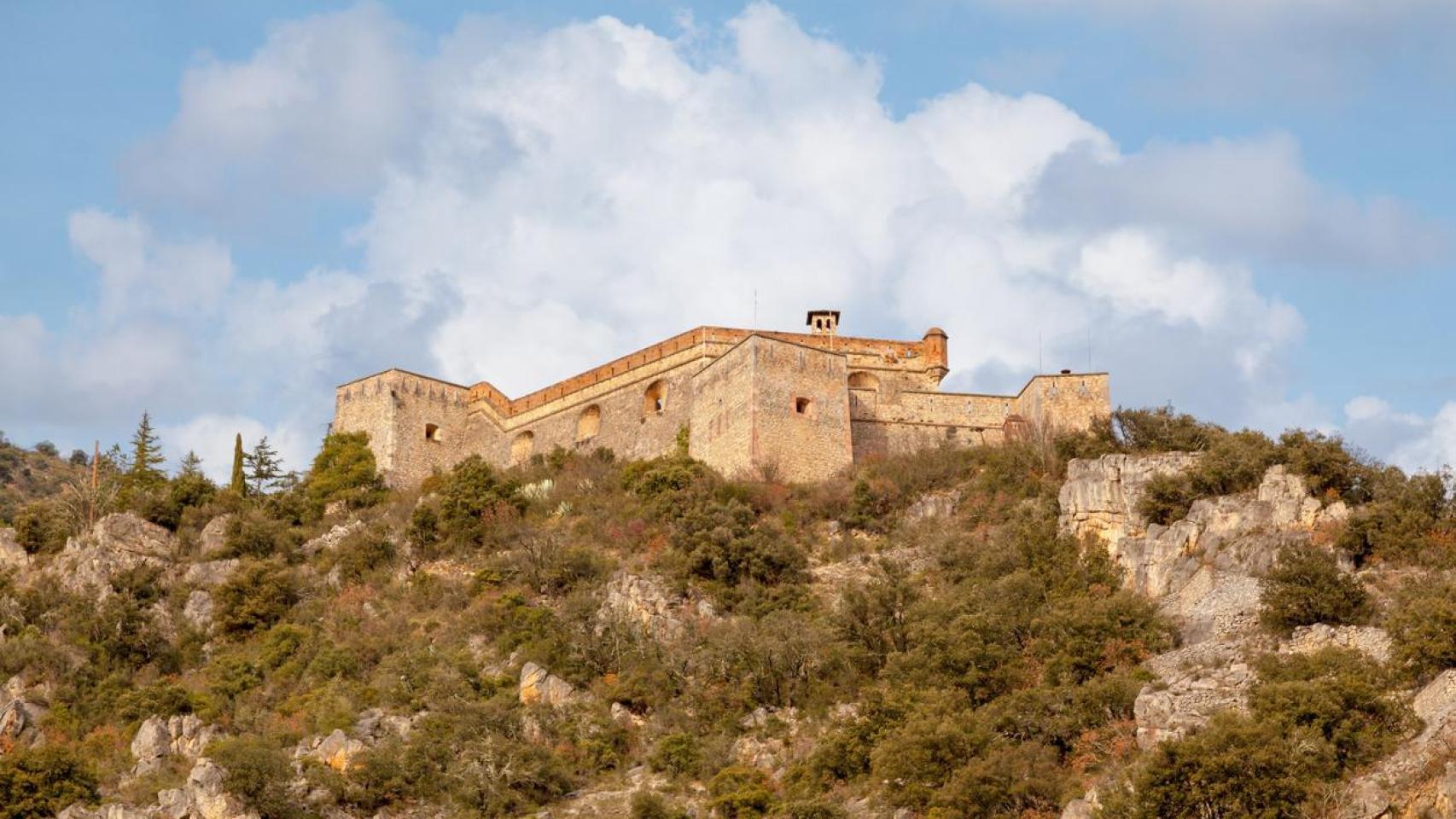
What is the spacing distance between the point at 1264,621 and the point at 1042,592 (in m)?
5.85

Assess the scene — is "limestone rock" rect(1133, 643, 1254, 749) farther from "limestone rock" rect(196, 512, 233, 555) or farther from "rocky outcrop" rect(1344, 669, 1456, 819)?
"limestone rock" rect(196, 512, 233, 555)

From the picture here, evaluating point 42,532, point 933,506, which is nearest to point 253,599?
point 42,532

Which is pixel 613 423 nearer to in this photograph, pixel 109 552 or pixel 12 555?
pixel 109 552

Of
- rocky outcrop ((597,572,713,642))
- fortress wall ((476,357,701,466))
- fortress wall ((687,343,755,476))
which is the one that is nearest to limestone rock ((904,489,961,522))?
fortress wall ((687,343,755,476))

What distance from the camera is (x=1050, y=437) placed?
54.8 meters

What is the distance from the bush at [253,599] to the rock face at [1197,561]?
782 inches

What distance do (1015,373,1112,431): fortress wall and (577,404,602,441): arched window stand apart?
1415 cm

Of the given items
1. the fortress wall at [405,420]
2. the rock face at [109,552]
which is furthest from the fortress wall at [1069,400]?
the rock face at [109,552]

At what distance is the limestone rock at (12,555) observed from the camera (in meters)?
56.9

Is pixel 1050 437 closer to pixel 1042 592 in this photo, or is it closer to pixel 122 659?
pixel 1042 592

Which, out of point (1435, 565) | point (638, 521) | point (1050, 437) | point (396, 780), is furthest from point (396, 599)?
point (1435, 565)

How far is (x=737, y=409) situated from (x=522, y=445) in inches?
442

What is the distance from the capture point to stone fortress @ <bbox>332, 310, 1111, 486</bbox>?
57312 millimetres

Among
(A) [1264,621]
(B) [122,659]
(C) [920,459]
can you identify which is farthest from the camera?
(C) [920,459]
